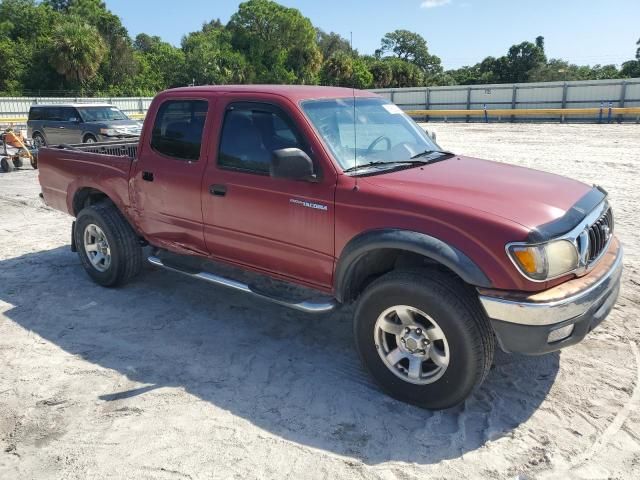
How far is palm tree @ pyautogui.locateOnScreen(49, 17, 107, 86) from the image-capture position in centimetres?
3994

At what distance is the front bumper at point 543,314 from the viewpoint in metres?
3.00

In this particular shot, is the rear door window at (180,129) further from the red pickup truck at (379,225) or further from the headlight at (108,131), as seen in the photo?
the headlight at (108,131)

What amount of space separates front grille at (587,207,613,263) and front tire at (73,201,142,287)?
13.3 ft

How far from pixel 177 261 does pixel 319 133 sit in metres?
2.01

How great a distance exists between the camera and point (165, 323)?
4824 mm

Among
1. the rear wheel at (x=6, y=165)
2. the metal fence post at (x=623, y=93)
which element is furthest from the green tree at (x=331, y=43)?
the rear wheel at (x=6, y=165)

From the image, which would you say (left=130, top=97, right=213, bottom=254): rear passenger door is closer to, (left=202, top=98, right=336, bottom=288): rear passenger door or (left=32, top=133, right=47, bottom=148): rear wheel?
(left=202, top=98, right=336, bottom=288): rear passenger door

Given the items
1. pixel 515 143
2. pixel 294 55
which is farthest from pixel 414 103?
pixel 294 55

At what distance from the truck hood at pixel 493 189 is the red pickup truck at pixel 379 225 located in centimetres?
2

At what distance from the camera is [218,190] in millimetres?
4316

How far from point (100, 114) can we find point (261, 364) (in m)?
15.4

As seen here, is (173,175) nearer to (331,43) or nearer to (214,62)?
(214,62)

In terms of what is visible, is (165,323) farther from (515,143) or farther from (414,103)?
(414,103)

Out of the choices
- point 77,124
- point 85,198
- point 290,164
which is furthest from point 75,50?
point 290,164
